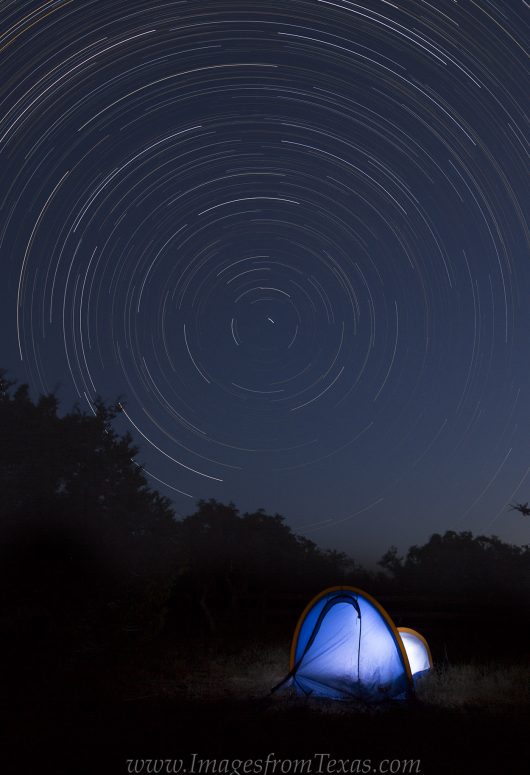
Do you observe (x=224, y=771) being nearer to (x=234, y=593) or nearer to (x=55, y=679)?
(x=55, y=679)

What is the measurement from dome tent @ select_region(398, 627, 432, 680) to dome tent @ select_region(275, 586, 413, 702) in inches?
88.5

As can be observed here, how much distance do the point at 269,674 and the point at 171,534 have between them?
3314 millimetres

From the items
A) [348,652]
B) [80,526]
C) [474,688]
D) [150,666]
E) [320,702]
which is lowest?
[320,702]

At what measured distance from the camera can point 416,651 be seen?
13422 millimetres

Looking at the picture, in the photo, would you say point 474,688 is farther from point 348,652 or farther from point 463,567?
point 463,567

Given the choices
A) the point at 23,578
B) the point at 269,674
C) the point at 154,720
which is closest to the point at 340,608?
the point at 269,674

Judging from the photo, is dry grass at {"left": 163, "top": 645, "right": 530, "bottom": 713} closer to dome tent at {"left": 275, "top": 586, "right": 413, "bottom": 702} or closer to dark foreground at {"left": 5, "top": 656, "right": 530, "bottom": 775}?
dark foreground at {"left": 5, "top": 656, "right": 530, "bottom": 775}

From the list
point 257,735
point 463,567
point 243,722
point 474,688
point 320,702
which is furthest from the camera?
point 463,567

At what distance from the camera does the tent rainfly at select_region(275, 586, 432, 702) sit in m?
10.8

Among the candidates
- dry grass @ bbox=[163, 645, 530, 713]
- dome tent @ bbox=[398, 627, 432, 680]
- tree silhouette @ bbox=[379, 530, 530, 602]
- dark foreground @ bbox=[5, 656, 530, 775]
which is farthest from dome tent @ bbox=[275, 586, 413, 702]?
tree silhouette @ bbox=[379, 530, 530, 602]

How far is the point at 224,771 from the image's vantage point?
6559mm

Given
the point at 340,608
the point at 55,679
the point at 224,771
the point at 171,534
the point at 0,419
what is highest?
the point at 0,419

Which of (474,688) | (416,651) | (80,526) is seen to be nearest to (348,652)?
(474,688)

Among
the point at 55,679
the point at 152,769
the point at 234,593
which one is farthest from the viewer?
the point at 234,593
